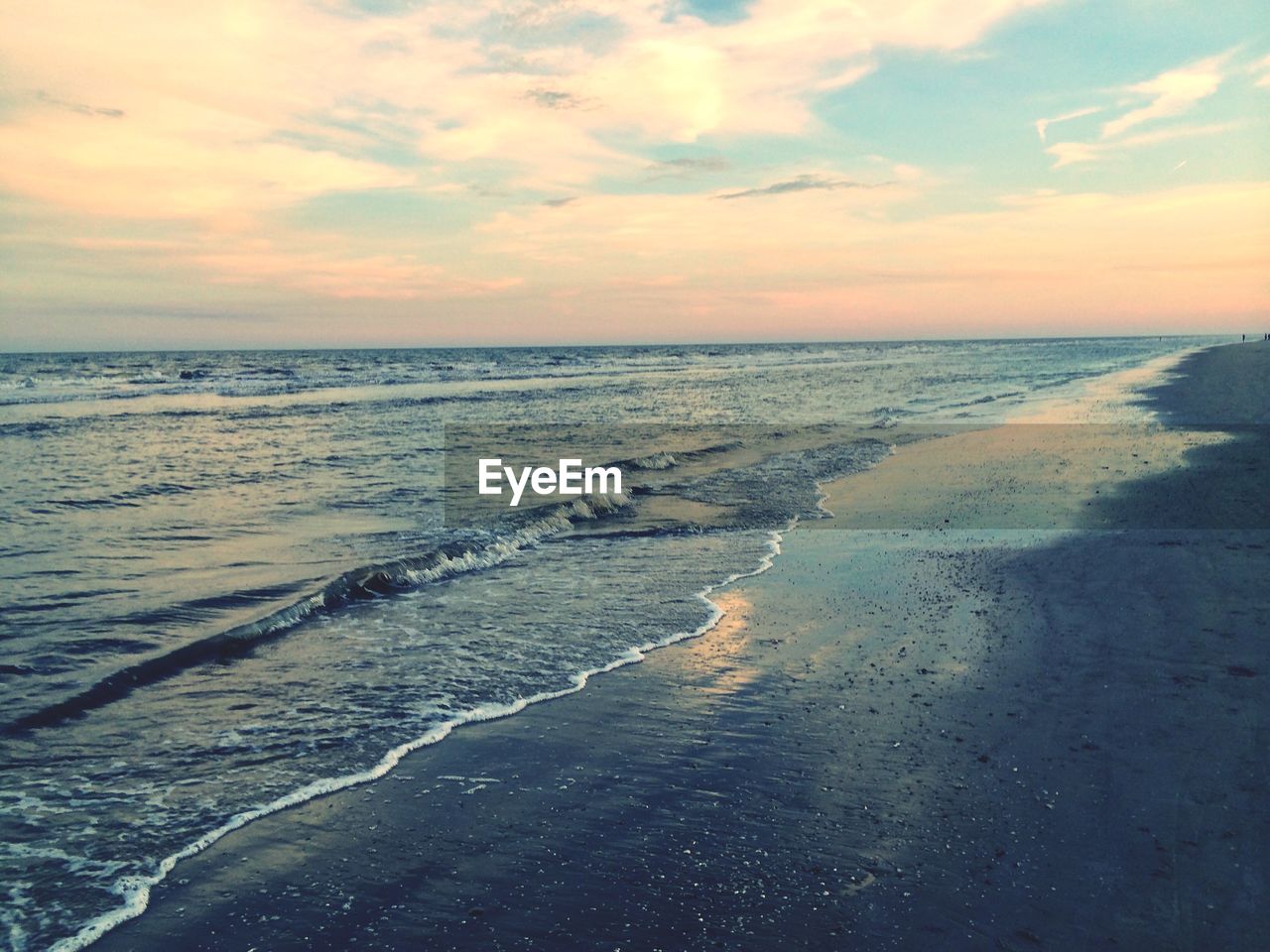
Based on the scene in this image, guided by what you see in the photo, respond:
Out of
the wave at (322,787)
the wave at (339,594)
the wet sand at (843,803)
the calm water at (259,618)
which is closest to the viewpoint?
the wet sand at (843,803)

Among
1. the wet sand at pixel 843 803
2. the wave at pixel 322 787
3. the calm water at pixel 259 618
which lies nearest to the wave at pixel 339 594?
the calm water at pixel 259 618

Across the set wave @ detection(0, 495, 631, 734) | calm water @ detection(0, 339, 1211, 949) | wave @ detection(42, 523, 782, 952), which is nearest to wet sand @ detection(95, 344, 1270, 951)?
wave @ detection(42, 523, 782, 952)

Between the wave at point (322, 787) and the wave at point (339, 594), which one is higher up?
the wave at point (339, 594)

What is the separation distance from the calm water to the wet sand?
0.56 m

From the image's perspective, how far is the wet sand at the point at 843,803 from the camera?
4.27 metres

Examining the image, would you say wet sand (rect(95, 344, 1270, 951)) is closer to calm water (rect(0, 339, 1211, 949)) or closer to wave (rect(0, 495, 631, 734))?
calm water (rect(0, 339, 1211, 949))

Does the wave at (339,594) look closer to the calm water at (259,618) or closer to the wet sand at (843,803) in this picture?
the calm water at (259,618)

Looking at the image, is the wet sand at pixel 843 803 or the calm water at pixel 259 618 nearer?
the wet sand at pixel 843 803

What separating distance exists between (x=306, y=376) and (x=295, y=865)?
237ft

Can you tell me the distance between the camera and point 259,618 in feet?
31.4

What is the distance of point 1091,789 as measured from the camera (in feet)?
17.7

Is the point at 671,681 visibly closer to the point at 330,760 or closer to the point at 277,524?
the point at 330,760

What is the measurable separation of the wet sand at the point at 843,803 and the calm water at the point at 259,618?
56 centimetres

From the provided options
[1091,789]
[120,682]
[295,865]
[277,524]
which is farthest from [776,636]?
[277,524]
